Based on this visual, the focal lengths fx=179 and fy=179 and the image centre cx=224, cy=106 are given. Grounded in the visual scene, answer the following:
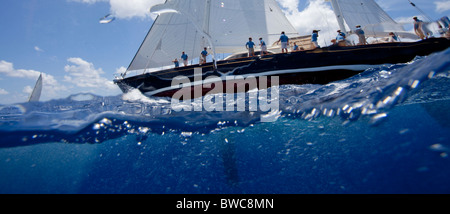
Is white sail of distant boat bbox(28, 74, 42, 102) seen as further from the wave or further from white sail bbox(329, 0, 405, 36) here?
white sail bbox(329, 0, 405, 36)

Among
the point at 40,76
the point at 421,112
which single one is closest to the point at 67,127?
the point at 421,112

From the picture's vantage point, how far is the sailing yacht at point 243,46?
899 centimetres

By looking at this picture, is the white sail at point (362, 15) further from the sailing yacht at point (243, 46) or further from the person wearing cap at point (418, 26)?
the person wearing cap at point (418, 26)

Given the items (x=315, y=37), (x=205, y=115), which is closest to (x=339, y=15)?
(x=315, y=37)

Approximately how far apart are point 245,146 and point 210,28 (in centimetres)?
915

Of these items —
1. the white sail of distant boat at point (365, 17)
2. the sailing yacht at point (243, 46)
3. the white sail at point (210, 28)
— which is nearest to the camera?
the sailing yacht at point (243, 46)

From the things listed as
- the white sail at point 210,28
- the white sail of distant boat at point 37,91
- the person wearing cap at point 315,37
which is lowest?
the white sail of distant boat at point 37,91

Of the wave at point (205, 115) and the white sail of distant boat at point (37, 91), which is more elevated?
the white sail of distant boat at point (37, 91)

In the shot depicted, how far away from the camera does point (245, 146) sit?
8.90 metres

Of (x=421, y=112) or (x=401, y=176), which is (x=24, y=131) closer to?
(x=401, y=176)

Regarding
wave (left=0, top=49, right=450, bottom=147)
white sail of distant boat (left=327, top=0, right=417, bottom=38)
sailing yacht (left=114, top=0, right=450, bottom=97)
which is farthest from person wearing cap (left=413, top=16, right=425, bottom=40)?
wave (left=0, top=49, right=450, bottom=147)

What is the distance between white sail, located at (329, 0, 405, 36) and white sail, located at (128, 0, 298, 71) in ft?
10.9

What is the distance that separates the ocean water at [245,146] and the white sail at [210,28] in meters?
6.65

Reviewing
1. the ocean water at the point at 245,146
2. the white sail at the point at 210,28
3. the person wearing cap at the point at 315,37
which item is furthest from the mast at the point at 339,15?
the ocean water at the point at 245,146
